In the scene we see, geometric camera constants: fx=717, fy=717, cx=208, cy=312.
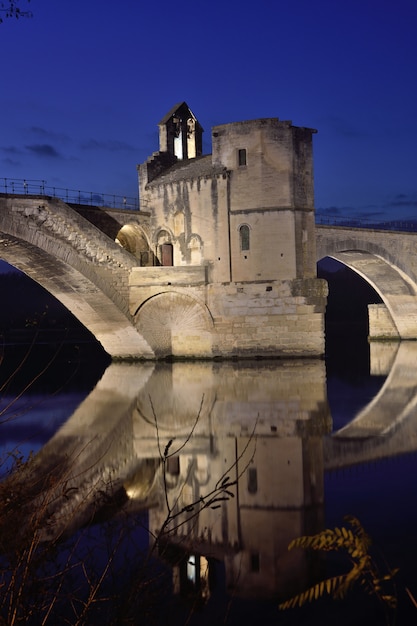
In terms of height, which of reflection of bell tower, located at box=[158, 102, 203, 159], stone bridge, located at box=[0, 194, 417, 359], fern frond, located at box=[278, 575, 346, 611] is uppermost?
reflection of bell tower, located at box=[158, 102, 203, 159]

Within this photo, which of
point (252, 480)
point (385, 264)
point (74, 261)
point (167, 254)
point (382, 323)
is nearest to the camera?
point (252, 480)

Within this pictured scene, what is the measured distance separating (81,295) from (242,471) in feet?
56.5

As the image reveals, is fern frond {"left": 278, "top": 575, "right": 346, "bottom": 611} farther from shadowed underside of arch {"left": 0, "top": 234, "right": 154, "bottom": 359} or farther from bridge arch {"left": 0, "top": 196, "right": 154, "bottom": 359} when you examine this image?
shadowed underside of arch {"left": 0, "top": 234, "right": 154, "bottom": 359}

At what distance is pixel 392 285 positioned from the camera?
1436 inches

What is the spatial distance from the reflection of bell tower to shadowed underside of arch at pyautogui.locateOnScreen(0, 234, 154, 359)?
7571 millimetres

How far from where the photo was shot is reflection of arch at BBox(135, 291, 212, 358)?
78.8ft

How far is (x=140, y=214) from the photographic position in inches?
1023

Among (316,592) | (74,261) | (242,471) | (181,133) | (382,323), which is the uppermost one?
(181,133)

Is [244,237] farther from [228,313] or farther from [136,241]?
[136,241]

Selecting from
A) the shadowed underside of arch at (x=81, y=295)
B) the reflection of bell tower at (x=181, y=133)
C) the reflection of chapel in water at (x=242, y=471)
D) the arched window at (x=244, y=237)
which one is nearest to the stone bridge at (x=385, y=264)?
the reflection of bell tower at (x=181, y=133)

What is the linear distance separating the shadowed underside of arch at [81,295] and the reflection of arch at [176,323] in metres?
0.40

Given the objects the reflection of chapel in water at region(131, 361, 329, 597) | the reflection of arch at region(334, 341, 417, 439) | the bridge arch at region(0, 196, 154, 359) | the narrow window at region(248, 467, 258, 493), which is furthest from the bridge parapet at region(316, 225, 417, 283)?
the narrow window at region(248, 467, 258, 493)

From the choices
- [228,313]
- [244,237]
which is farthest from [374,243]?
[228,313]

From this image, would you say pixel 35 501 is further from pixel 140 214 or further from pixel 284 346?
pixel 140 214
